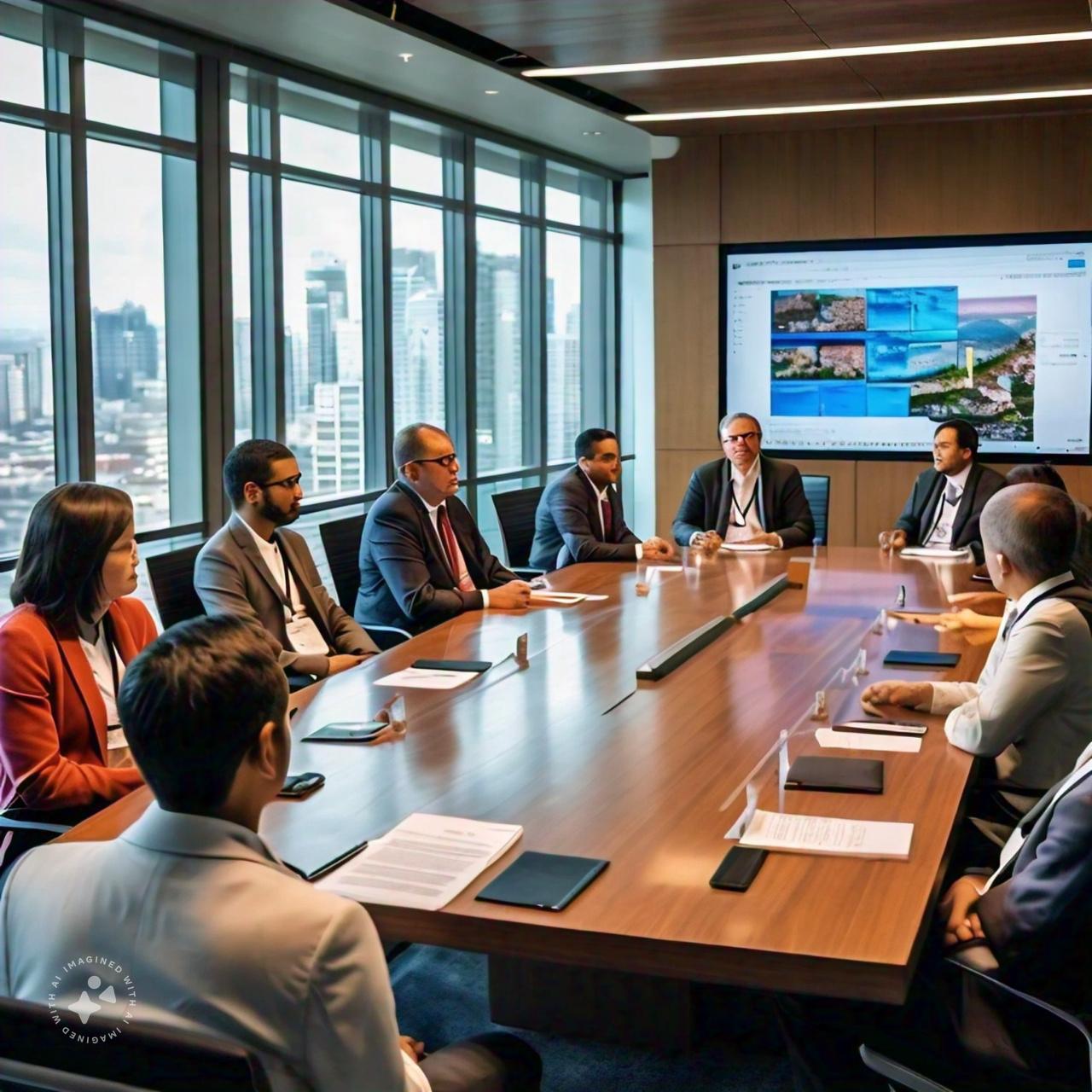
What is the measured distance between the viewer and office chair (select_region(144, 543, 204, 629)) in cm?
445

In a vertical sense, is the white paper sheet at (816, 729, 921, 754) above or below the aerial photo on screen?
below

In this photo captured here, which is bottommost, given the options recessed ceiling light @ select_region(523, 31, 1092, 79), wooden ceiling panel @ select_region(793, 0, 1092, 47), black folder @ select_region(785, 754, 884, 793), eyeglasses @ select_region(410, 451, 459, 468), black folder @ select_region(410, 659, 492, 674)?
black folder @ select_region(785, 754, 884, 793)

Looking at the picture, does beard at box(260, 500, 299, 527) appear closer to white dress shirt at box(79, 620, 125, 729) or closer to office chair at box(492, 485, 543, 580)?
white dress shirt at box(79, 620, 125, 729)

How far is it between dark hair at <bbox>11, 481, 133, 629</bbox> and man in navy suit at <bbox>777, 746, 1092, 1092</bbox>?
193 centimetres

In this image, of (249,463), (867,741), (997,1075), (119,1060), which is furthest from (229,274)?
(119,1060)

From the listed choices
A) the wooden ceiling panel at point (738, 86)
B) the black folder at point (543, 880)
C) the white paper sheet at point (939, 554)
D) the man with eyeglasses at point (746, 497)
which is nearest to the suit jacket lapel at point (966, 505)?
the white paper sheet at point (939, 554)

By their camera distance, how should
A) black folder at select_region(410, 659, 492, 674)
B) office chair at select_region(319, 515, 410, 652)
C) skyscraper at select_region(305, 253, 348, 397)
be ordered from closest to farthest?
black folder at select_region(410, 659, 492, 674) → office chair at select_region(319, 515, 410, 652) → skyscraper at select_region(305, 253, 348, 397)

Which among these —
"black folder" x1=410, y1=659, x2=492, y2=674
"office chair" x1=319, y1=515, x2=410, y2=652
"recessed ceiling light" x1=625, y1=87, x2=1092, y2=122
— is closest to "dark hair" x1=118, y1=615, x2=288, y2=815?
"black folder" x1=410, y1=659, x2=492, y2=674

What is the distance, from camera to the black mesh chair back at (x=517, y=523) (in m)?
6.91

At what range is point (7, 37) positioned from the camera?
5.63m

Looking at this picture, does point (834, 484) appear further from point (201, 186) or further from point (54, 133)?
point (54, 133)

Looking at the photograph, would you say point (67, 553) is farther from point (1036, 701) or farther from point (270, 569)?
point (1036, 701)

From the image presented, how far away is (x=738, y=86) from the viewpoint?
696cm

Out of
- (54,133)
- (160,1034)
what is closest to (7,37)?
(54,133)
